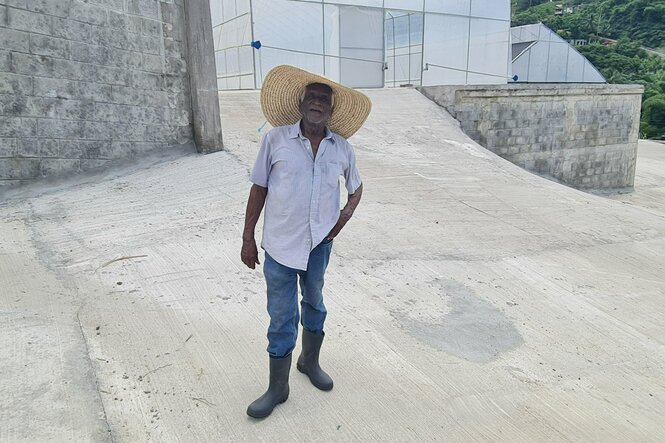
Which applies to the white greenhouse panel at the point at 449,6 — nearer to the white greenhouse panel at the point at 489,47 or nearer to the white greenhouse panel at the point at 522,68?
the white greenhouse panel at the point at 489,47

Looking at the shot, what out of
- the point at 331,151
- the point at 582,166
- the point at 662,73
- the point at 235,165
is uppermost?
the point at 662,73

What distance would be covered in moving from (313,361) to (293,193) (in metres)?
0.91

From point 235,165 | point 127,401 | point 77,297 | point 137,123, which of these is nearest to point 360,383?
point 127,401

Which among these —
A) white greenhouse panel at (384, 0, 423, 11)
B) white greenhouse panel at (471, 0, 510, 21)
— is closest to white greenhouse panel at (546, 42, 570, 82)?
white greenhouse panel at (471, 0, 510, 21)

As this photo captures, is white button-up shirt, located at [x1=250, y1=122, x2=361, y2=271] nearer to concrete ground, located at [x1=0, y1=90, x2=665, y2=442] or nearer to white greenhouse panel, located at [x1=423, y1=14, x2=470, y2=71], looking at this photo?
concrete ground, located at [x1=0, y1=90, x2=665, y2=442]

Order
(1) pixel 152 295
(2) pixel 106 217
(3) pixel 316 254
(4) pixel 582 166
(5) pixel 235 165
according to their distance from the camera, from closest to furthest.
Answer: (3) pixel 316 254 → (1) pixel 152 295 → (2) pixel 106 217 → (5) pixel 235 165 → (4) pixel 582 166

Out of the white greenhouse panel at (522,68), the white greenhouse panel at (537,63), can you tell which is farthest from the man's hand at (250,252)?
the white greenhouse panel at (537,63)

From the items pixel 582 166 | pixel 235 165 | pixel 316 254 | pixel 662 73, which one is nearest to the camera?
pixel 316 254

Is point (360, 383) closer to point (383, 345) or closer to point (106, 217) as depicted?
point (383, 345)

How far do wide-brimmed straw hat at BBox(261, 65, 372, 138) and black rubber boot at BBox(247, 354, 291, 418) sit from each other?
1.18m

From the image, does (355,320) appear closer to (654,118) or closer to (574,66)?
(574,66)

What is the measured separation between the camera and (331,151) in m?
2.31

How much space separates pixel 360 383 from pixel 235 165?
14.7ft

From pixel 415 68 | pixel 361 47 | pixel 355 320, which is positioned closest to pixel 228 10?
pixel 361 47
